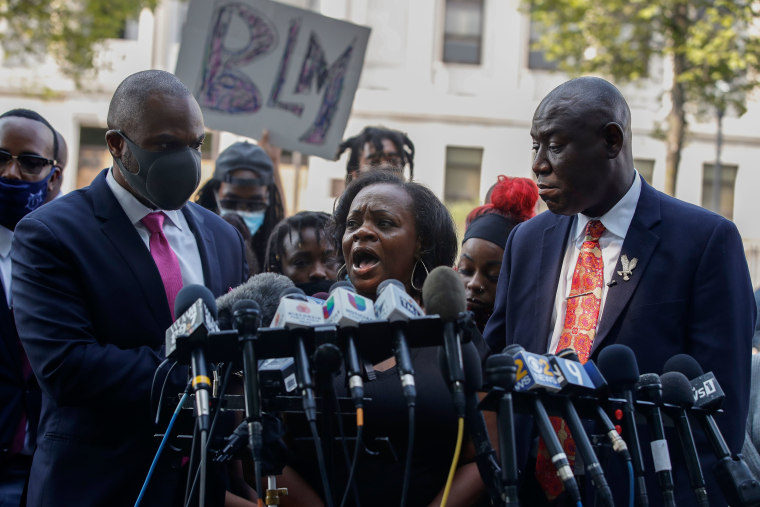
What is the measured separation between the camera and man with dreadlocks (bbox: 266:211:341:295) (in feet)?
18.7

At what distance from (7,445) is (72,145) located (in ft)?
69.9

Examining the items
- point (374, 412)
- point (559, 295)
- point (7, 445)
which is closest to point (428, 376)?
point (374, 412)

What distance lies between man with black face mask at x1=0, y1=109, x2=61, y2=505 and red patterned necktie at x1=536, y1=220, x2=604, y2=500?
2.25m

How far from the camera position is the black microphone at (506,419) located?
263 cm

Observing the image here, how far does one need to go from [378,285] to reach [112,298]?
977 mm

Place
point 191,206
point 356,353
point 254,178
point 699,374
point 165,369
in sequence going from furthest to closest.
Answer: point 254,178 < point 191,206 < point 165,369 < point 699,374 < point 356,353

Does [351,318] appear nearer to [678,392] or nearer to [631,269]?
[678,392]

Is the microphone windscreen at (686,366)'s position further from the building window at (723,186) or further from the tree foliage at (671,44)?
the building window at (723,186)

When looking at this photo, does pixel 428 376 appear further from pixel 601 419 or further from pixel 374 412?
pixel 601 419

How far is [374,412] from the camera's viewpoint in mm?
3703

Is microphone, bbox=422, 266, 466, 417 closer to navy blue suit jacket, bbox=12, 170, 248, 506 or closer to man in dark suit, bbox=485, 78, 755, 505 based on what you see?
man in dark suit, bbox=485, 78, 755, 505

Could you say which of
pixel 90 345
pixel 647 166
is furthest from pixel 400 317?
pixel 647 166

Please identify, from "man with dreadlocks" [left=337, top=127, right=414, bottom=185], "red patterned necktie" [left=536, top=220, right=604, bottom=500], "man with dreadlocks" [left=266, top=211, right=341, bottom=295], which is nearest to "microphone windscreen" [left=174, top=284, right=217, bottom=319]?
"red patterned necktie" [left=536, top=220, right=604, bottom=500]

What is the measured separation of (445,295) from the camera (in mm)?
2750
